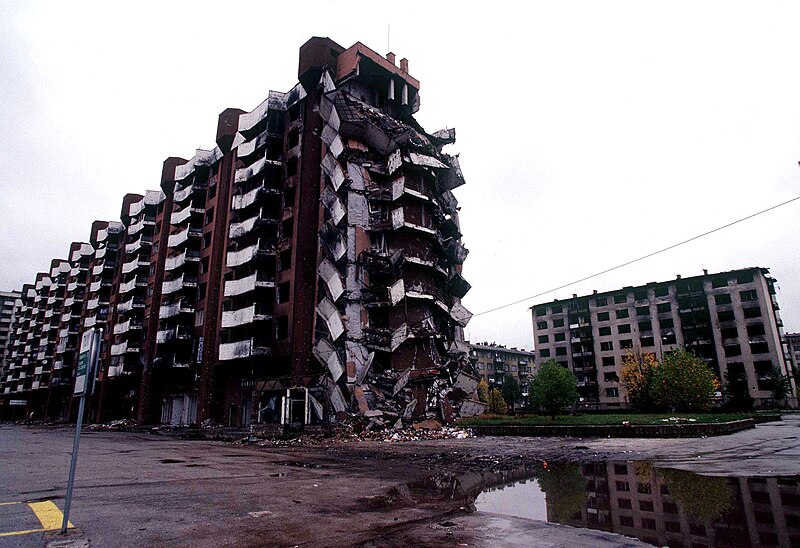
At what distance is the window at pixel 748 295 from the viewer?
77.4m

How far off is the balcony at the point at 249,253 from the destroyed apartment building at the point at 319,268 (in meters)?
0.14

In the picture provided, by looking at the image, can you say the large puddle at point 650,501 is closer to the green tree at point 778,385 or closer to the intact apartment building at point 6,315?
the green tree at point 778,385

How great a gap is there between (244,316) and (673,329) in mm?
74635

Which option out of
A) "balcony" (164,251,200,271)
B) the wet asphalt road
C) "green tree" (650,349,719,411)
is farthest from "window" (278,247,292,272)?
"green tree" (650,349,719,411)

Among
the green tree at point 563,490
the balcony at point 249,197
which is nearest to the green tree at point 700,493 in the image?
the green tree at point 563,490

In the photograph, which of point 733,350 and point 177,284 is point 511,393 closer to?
point 733,350

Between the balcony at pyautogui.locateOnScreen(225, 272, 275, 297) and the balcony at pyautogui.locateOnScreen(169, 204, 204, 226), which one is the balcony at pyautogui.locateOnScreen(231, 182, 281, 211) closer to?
the balcony at pyautogui.locateOnScreen(225, 272, 275, 297)

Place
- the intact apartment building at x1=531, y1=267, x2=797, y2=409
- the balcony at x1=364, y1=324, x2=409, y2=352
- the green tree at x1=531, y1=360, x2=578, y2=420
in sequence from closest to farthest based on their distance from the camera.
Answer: the balcony at x1=364, y1=324, x2=409, y2=352 → the green tree at x1=531, y1=360, x2=578, y2=420 → the intact apartment building at x1=531, y1=267, x2=797, y2=409

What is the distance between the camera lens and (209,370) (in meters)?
46.1

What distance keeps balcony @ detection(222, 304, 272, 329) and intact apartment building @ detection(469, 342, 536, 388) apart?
73774 mm

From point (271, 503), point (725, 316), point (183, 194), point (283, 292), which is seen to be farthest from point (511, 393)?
point (271, 503)

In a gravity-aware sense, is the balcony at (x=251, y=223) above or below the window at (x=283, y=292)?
above

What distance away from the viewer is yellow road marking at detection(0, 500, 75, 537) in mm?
6141

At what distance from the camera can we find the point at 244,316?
4156cm
